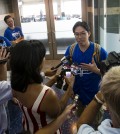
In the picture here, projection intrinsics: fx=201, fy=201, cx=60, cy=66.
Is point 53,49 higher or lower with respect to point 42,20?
lower

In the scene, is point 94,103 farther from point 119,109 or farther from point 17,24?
point 17,24

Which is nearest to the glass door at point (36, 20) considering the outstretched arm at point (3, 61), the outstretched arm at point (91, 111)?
the outstretched arm at point (3, 61)

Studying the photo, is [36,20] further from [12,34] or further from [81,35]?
[81,35]

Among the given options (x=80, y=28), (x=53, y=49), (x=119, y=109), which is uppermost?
(x=80, y=28)

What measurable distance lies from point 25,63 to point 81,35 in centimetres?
Result: 95

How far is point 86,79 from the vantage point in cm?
184

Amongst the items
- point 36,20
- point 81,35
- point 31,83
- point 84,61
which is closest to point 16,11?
point 36,20

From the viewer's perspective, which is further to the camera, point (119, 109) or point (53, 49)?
point (53, 49)

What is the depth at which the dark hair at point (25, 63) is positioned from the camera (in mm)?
1047

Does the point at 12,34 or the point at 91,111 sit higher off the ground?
the point at 12,34

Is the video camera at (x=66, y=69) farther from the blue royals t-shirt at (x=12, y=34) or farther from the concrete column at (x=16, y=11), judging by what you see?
the concrete column at (x=16, y=11)

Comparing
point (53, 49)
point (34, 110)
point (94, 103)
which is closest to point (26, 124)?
point (34, 110)

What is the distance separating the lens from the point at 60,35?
557 cm

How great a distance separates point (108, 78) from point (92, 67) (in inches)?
37.5
